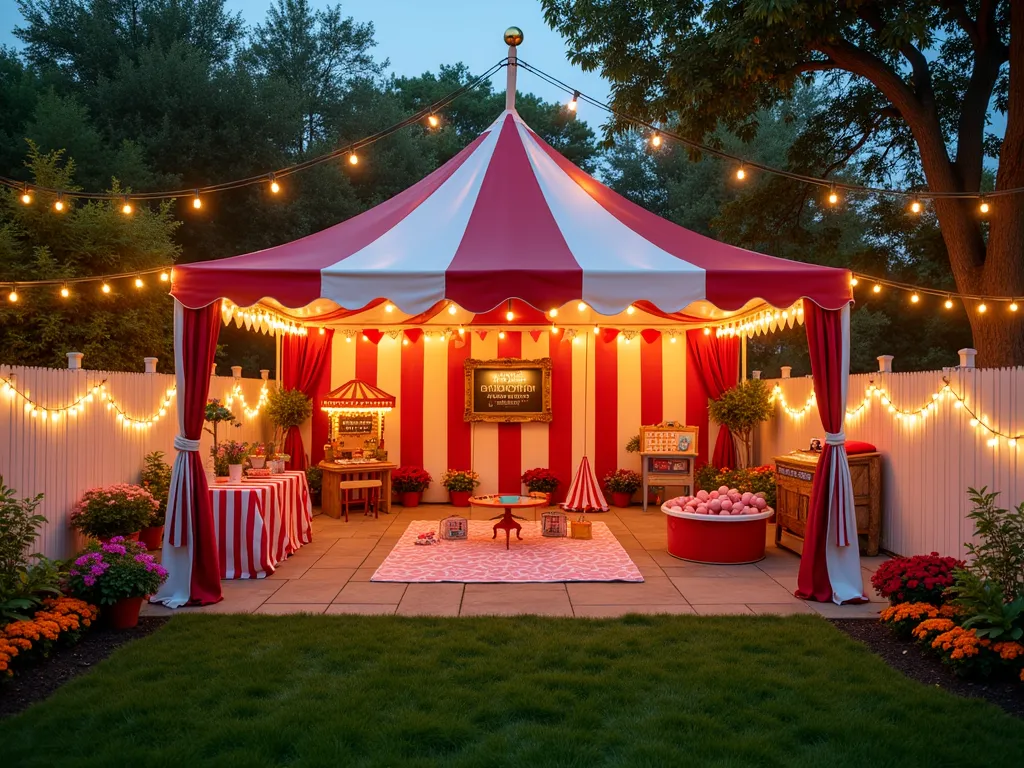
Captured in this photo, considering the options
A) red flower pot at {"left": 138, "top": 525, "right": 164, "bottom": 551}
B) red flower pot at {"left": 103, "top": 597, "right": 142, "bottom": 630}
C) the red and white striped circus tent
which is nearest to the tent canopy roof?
the red and white striped circus tent

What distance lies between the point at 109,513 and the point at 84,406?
86cm

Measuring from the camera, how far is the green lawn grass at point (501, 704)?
2988mm

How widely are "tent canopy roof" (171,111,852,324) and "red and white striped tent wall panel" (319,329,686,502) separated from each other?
12.2 feet

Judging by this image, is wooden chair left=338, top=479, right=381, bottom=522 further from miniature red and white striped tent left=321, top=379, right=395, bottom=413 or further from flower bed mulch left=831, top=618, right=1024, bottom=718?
flower bed mulch left=831, top=618, right=1024, bottom=718

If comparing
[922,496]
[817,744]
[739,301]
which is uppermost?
[739,301]

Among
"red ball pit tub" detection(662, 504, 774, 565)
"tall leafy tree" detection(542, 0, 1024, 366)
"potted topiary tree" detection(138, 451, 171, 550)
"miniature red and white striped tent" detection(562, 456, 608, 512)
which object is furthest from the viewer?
"miniature red and white striped tent" detection(562, 456, 608, 512)

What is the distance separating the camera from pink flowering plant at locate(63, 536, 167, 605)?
4.51 metres

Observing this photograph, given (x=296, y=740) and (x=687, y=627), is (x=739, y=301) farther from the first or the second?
(x=296, y=740)

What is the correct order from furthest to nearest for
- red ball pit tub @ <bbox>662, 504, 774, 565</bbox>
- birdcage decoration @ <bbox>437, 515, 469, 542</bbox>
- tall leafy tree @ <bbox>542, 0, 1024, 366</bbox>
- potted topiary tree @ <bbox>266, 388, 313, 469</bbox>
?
potted topiary tree @ <bbox>266, 388, 313, 469</bbox>, tall leafy tree @ <bbox>542, 0, 1024, 366</bbox>, birdcage decoration @ <bbox>437, 515, 469, 542</bbox>, red ball pit tub @ <bbox>662, 504, 774, 565</bbox>

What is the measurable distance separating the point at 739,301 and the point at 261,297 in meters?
3.43

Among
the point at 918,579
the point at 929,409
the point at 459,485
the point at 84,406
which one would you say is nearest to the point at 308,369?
the point at 459,485

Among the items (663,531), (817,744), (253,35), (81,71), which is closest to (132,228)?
(81,71)

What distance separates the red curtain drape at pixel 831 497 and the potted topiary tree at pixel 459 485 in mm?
5088

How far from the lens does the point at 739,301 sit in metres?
5.43
